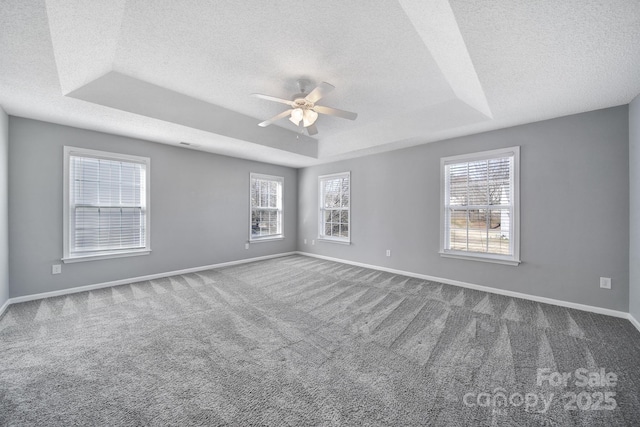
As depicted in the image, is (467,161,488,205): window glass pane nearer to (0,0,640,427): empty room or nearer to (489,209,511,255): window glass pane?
(0,0,640,427): empty room

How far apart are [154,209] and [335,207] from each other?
11.8 feet

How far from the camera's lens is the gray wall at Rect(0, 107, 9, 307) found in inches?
112

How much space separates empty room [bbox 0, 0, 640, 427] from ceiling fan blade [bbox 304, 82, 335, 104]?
0.07ft

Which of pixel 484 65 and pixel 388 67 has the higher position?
pixel 388 67

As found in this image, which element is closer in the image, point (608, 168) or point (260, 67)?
point (260, 67)

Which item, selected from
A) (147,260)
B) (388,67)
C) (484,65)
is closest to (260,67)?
(388,67)

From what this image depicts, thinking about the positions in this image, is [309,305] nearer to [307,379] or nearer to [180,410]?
[307,379]

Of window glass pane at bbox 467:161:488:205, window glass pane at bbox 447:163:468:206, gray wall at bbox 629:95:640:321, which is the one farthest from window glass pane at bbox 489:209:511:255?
gray wall at bbox 629:95:640:321

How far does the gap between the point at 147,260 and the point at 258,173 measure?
109 inches

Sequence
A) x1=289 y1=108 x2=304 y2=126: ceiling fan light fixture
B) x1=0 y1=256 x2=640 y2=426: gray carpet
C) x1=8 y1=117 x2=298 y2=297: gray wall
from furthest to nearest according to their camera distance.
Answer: x1=8 y1=117 x2=298 y2=297: gray wall
x1=289 y1=108 x2=304 y2=126: ceiling fan light fixture
x1=0 y1=256 x2=640 y2=426: gray carpet

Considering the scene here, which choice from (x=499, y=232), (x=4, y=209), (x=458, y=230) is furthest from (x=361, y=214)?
(x=4, y=209)

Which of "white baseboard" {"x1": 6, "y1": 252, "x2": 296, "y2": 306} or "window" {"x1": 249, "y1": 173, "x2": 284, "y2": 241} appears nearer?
"white baseboard" {"x1": 6, "y1": 252, "x2": 296, "y2": 306}

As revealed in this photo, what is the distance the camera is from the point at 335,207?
5.84 metres

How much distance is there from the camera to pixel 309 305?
3133mm
